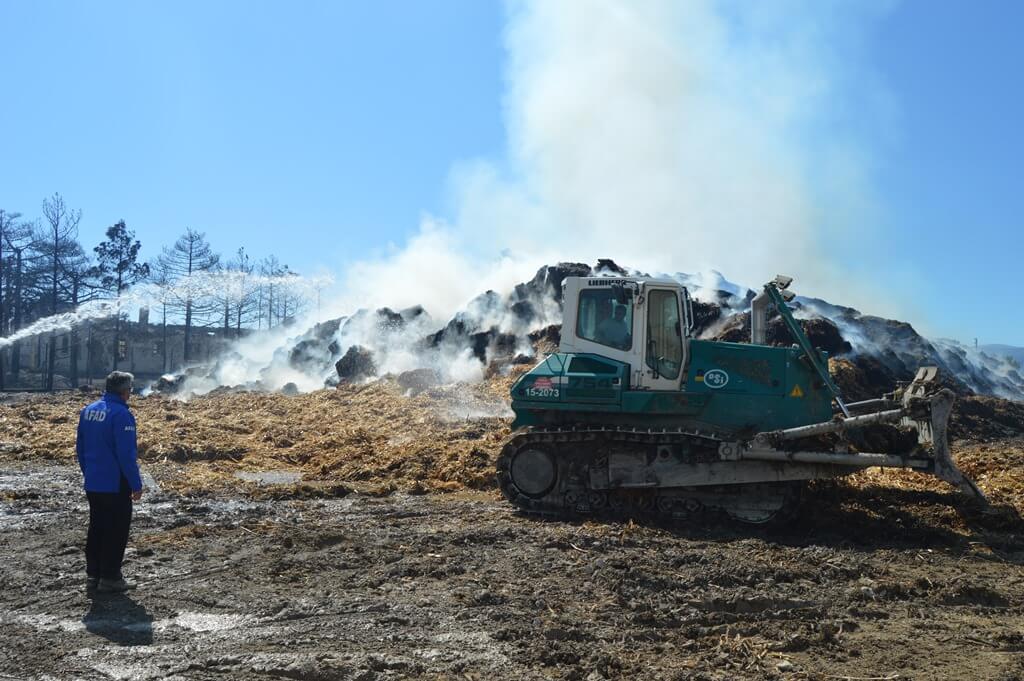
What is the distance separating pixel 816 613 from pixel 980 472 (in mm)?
7307

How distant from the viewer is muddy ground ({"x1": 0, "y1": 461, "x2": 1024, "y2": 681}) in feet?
19.4

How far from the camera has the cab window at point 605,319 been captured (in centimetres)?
1117

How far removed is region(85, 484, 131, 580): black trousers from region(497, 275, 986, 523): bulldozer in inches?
188

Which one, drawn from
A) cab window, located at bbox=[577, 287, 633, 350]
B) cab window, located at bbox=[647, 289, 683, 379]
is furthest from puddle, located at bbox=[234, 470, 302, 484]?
cab window, located at bbox=[647, 289, 683, 379]

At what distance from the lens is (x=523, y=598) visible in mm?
7219

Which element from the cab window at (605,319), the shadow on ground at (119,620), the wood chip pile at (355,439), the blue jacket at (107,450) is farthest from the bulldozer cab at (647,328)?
the shadow on ground at (119,620)

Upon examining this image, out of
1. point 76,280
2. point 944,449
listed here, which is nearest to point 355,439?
point 944,449

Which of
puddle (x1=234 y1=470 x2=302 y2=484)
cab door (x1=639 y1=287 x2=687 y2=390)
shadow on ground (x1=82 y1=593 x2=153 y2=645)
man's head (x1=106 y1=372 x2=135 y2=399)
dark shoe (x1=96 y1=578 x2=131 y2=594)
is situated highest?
cab door (x1=639 y1=287 x2=687 y2=390)

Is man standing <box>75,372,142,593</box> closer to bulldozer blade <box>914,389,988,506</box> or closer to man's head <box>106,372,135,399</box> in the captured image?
man's head <box>106,372,135,399</box>

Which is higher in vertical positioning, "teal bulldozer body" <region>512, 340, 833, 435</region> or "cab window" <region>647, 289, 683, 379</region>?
"cab window" <region>647, 289, 683, 379</region>

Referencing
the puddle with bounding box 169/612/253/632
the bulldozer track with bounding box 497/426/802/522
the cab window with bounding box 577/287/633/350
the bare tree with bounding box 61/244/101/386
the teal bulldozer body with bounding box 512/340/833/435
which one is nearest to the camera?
the puddle with bounding box 169/612/253/632

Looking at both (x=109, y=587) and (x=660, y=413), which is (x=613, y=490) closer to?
(x=660, y=413)

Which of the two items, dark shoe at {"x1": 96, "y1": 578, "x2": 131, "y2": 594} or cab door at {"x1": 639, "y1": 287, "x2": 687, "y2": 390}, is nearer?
dark shoe at {"x1": 96, "y1": 578, "x2": 131, "y2": 594}

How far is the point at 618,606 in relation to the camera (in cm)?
707
